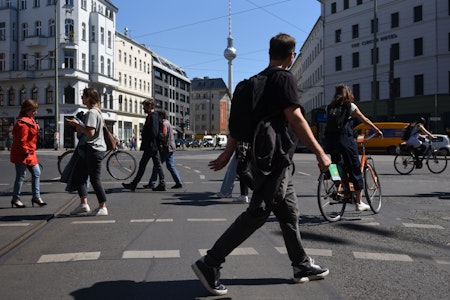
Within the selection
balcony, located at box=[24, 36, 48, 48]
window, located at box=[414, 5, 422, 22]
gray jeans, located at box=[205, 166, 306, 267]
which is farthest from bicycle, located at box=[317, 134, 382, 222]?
balcony, located at box=[24, 36, 48, 48]

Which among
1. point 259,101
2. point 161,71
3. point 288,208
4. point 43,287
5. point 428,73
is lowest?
point 43,287

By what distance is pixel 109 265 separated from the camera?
4.30 metres

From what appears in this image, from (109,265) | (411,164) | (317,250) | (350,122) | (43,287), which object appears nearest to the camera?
(43,287)

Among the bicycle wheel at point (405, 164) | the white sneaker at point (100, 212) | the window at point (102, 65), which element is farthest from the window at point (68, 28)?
the white sneaker at point (100, 212)

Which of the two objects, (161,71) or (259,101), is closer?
(259,101)

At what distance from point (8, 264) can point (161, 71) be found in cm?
8766

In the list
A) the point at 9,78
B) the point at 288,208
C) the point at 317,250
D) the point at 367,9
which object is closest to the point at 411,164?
the point at 317,250

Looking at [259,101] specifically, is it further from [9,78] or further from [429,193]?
[9,78]

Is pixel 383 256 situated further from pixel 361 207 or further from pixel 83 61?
pixel 83 61

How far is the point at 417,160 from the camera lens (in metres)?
15.0

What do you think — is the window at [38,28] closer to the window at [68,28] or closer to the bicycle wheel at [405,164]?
the window at [68,28]

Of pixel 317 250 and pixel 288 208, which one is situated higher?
pixel 288 208

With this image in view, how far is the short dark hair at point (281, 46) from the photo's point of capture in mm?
3656

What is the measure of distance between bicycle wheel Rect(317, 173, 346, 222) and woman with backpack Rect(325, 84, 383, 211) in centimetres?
34
